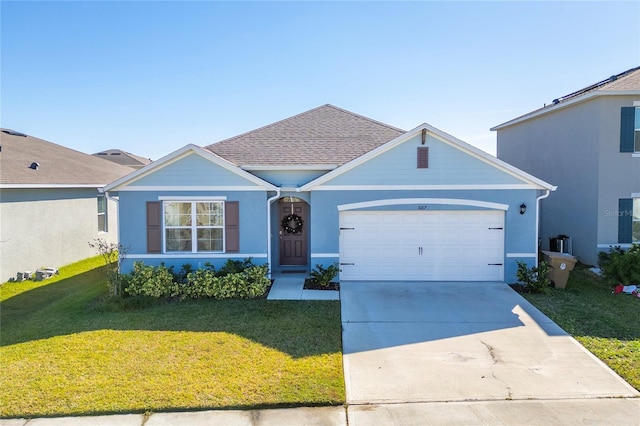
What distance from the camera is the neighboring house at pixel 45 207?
1177 cm

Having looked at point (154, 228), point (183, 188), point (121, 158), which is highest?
point (121, 158)

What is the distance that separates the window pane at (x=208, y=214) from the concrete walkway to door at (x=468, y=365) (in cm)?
433

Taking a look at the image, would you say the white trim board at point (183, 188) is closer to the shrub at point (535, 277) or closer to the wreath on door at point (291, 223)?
the wreath on door at point (291, 223)

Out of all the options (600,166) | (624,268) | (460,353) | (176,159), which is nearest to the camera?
(460,353)

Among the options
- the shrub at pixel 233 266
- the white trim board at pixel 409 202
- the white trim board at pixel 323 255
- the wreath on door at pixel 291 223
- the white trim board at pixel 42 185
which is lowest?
the shrub at pixel 233 266

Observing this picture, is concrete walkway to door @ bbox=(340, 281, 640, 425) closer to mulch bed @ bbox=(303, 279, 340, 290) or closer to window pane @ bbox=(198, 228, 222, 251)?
mulch bed @ bbox=(303, 279, 340, 290)

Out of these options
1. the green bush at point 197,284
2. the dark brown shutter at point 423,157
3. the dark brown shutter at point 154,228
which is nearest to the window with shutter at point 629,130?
the dark brown shutter at point 423,157

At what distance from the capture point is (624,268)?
1055 cm

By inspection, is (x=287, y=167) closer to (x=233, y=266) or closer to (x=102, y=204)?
(x=233, y=266)

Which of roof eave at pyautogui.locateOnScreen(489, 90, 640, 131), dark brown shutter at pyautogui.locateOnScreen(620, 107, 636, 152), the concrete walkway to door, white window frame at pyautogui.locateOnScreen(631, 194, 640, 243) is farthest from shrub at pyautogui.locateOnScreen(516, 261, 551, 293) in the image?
roof eave at pyautogui.locateOnScreen(489, 90, 640, 131)

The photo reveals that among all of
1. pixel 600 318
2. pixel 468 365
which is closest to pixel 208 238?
pixel 468 365

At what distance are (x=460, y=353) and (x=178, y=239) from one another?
7.97m

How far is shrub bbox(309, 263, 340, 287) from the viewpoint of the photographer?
1059cm

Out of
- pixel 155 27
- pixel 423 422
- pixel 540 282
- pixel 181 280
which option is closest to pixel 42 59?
pixel 155 27
